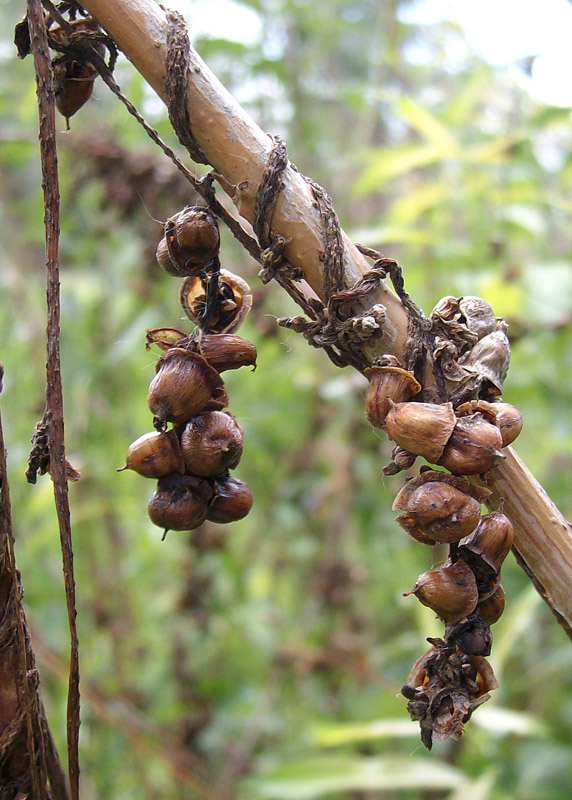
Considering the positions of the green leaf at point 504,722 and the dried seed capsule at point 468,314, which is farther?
the green leaf at point 504,722

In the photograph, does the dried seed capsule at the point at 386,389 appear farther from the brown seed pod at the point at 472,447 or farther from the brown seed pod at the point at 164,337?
the brown seed pod at the point at 164,337

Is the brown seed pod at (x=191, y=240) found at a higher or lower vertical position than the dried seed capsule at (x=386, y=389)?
higher

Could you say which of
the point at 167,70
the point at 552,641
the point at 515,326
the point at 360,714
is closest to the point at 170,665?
the point at 360,714

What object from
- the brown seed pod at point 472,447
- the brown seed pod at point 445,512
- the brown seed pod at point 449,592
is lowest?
the brown seed pod at point 449,592

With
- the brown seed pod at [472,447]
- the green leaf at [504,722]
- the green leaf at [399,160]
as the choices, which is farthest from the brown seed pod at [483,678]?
the green leaf at [399,160]

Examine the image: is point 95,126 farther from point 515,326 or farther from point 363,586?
point 363,586

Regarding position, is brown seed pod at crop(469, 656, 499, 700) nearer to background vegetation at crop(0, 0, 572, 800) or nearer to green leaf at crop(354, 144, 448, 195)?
background vegetation at crop(0, 0, 572, 800)

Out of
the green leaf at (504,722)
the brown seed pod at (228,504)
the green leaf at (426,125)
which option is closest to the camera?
the brown seed pod at (228,504)
